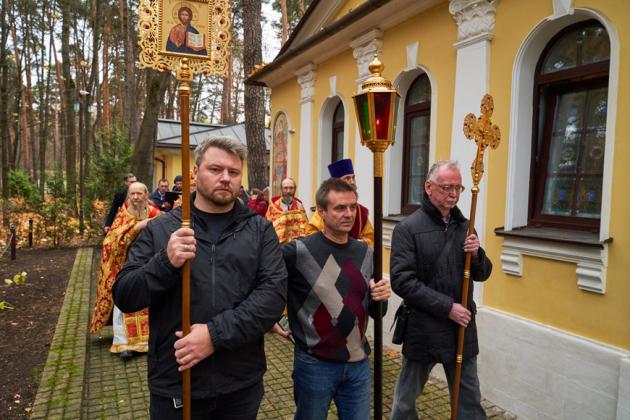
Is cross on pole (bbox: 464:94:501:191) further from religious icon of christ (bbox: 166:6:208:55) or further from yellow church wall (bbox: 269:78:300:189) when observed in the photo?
yellow church wall (bbox: 269:78:300:189)

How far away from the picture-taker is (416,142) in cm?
622

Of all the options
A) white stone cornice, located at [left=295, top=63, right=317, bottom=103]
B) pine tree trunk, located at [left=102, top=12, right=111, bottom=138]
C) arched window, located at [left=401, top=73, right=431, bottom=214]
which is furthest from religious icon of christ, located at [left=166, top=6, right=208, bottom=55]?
pine tree trunk, located at [left=102, top=12, right=111, bottom=138]

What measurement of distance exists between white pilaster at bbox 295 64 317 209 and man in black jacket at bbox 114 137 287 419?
21.3 ft

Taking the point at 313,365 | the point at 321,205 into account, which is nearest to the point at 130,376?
the point at 313,365

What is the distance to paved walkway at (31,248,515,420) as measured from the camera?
411 centimetres

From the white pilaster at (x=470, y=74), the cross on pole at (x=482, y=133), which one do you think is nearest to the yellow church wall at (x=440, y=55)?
the white pilaster at (x=470, y=74)

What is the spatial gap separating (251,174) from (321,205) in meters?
7.98

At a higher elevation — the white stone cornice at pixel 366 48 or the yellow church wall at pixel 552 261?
the white stone cornice at pixel 366 48

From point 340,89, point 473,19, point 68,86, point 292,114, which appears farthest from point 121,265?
point 68,86

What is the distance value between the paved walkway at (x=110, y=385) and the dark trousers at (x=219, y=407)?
6.63 feet

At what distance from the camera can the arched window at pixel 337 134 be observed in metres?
8.06

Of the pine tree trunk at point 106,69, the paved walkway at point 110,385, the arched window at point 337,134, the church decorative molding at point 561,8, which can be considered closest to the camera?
the church decorative molding at point 561,8

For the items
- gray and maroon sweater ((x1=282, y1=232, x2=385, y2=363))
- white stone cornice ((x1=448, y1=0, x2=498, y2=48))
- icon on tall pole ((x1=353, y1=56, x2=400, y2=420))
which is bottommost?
gray and maroon sweater ((x1=282, y1=232, x2=385, y2=363))

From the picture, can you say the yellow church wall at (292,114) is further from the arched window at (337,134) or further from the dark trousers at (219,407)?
the dark trousers at (219,407)
